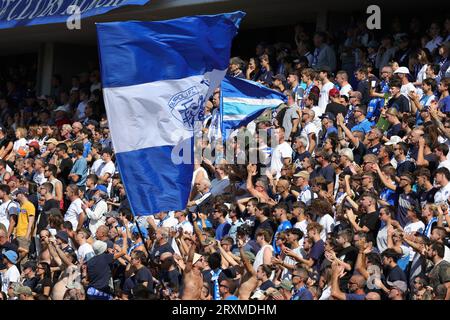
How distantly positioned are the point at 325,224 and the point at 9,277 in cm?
A: 483

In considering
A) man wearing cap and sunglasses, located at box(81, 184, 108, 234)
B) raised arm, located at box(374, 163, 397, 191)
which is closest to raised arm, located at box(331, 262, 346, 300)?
raised arm, located at box(374, 163, 397, 191)

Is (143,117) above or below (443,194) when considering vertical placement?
above

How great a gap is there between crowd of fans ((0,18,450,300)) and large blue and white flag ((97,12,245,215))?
0.50 meters

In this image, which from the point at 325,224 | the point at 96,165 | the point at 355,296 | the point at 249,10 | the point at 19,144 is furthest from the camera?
the point at 249,10

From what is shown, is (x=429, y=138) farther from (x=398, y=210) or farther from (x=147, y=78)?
(x=147, y=78)

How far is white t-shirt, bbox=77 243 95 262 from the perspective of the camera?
50.9 feet

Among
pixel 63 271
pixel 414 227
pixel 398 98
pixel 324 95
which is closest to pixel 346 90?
pixel 324 95

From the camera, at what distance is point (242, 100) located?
13531mm

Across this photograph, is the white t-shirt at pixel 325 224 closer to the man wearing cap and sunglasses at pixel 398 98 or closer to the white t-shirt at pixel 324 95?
the man wearing cap and sunglasses at pixel 398 98

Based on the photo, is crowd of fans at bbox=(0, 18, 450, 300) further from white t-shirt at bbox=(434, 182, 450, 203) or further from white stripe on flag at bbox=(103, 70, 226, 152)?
white stripe on flag at bbox=(103, 70, 226, 152)

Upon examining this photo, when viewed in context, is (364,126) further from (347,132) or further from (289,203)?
→ (289,203)

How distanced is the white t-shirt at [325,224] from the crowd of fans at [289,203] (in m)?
0.02

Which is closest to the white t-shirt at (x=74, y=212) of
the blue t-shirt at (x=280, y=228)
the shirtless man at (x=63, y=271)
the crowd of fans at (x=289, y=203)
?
the crowd of fans at (x=289, y=203)

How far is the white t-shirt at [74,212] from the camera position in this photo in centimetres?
1739
